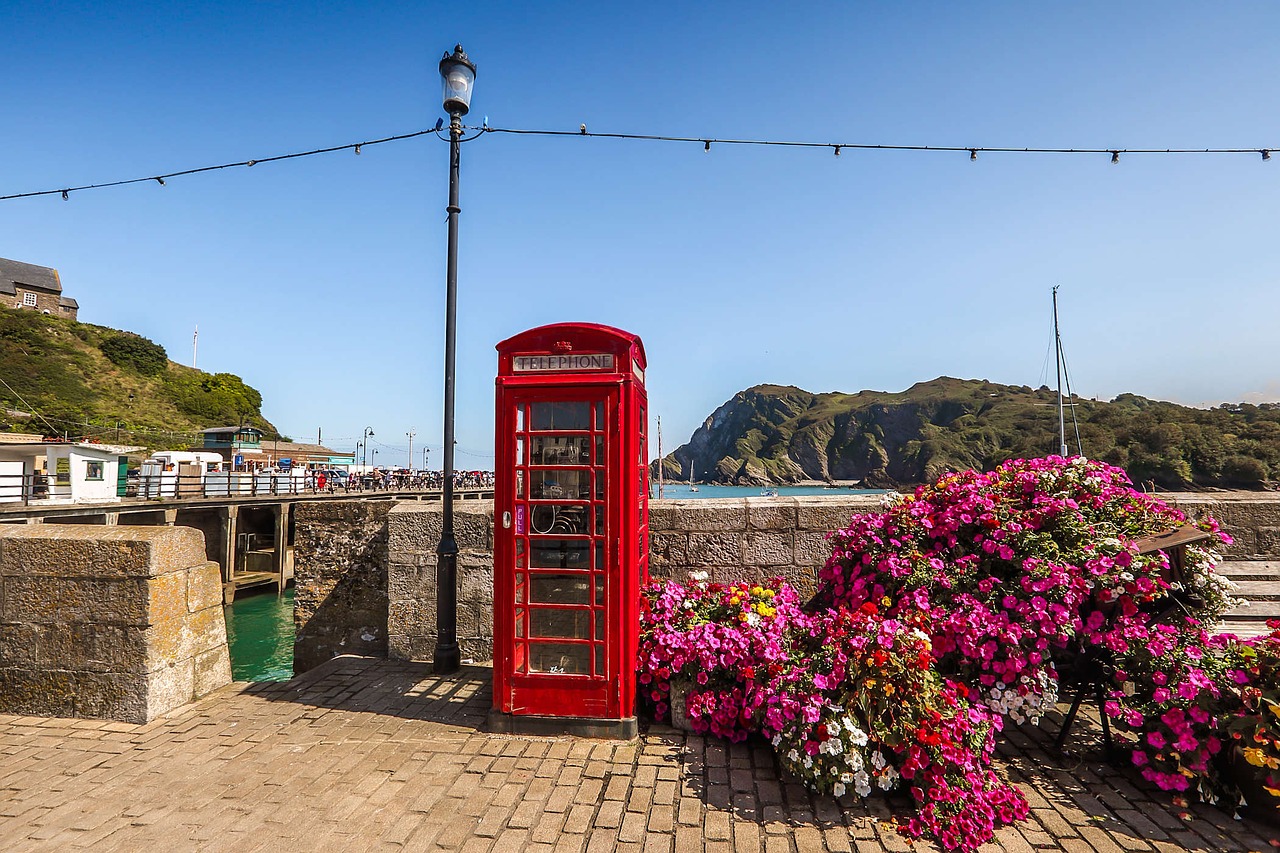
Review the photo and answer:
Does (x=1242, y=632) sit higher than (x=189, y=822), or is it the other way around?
(x=1242, y=632)

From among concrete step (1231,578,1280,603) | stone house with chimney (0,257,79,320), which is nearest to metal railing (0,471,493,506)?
concrete step (1231,578,1280,603)

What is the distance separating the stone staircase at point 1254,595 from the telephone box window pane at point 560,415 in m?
4.42

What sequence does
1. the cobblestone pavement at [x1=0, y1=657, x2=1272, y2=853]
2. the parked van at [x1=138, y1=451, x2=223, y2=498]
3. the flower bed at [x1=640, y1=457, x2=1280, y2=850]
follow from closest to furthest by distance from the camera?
the cobblestone pavement at [x1=0, y1=657, x2=1272, y2=853] < the flower bed at [x1=640, y1=457, x2=1280, y2=850] < the parked van at [x1=138, y1=451, x2=223, y2=498]

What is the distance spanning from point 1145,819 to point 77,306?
119 meters

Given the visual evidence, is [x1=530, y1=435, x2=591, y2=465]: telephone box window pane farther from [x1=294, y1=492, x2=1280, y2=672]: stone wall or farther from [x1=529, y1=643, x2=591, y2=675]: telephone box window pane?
[x1=294, y1=492, x2=1280, y2=672]: stone wall

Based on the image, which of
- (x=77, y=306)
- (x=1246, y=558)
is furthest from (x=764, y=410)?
(x=1246, y=558)

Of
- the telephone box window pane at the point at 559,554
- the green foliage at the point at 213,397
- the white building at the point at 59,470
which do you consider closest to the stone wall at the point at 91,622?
the telephone box window pane at the point at 559,554

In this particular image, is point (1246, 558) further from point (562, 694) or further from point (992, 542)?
point (562, 694)

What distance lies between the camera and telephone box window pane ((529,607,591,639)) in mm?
3766

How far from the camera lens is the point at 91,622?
161 inches

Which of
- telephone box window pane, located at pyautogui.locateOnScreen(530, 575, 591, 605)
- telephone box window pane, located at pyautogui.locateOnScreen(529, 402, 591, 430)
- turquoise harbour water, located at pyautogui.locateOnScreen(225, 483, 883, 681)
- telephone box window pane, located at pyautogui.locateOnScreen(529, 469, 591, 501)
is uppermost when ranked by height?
telephone box window pane, located at pyautogui.locateOnScreen(529, 402, 591, 430)

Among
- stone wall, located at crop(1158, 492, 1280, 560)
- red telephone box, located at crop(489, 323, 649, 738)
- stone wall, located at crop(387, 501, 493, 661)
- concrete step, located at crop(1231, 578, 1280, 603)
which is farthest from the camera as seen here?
stone wall, located at crop(387, 501, 493, 661)

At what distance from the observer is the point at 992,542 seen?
11.5 ft

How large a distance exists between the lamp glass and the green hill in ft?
179
